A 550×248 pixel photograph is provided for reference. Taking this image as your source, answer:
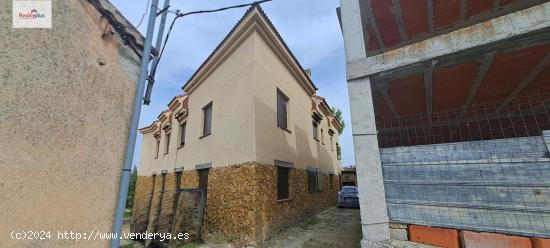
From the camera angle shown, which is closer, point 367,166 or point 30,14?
point 30,14

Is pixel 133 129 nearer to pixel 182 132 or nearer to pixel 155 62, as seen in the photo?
pixel 155 62

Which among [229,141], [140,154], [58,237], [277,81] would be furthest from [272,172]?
[140,154]

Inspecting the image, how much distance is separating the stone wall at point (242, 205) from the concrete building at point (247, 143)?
0.09 ft

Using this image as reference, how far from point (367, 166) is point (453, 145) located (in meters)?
1.11

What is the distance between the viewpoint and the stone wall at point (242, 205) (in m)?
6.14

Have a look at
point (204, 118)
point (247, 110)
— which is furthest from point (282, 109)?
point (204, 118)

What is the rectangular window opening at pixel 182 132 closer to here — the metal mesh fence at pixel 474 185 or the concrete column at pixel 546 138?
the metal mesh fence at pixel 474 185

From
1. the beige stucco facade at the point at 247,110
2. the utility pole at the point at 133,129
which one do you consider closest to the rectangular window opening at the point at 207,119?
the beige stucco facade at the point at 247,110

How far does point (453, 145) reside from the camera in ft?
9.63

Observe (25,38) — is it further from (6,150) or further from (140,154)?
(140,154)

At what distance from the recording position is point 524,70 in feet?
14.7

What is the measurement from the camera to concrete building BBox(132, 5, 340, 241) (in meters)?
6.51

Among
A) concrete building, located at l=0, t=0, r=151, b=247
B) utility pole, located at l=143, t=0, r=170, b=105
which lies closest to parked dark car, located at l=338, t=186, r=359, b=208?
utility pole, located at l=143, t=0, r=170, b=105

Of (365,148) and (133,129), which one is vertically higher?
(133,129)
